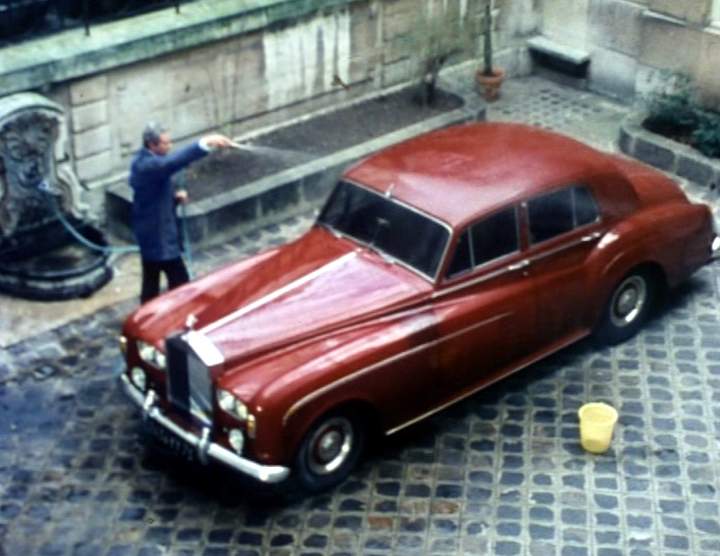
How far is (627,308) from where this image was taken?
1083cm

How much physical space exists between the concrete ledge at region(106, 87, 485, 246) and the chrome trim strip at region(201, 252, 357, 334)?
2.72m

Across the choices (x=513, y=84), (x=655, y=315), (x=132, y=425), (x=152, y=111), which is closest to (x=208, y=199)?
(x=152, y=111)

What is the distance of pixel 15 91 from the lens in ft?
37.6

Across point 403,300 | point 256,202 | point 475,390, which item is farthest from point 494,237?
point 256,202

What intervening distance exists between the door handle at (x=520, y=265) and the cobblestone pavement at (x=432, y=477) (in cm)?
101

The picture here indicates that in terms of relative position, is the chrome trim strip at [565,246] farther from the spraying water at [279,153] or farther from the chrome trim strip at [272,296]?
the spraying water at [279,153]

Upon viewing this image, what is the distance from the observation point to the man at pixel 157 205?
10.1 meters

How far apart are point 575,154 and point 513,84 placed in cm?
557

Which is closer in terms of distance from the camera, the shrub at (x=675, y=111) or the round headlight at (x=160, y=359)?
the round headlight at (x=160, y=359)

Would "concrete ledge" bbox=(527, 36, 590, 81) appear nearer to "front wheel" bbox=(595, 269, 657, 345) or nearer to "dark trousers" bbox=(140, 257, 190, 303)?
"front wheel" bbox=(595, 269, 657, 345)

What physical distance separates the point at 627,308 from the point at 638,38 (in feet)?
17.1

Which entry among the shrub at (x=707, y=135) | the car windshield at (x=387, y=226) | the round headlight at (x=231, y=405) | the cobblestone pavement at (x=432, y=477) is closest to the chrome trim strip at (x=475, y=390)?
the cobblestone pavement at (x=432, y=477)

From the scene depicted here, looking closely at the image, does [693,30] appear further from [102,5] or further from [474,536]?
[474,536]

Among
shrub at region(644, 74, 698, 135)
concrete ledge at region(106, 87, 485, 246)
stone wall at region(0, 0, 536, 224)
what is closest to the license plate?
concrete ledge at region(106, 87, 485, 246)
